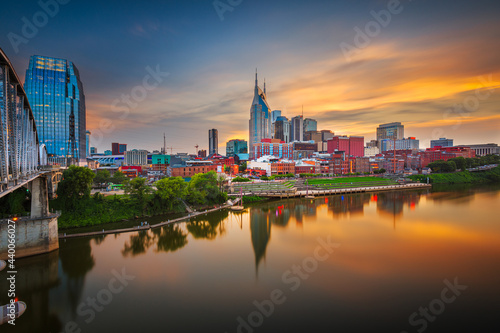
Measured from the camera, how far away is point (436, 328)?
1000 cm

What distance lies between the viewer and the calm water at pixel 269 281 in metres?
10.4

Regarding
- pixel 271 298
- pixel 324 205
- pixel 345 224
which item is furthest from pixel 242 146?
pixel 271 298

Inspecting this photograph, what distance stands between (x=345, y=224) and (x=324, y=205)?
455 inches

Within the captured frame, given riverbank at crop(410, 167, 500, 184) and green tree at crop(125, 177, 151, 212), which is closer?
green tree at crop(125, 177, 151, 212)

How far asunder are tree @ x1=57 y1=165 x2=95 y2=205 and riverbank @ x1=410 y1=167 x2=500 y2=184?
2670 inches

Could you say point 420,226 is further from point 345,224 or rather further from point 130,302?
point 130,302

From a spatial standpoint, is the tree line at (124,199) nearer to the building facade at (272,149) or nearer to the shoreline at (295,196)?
the shoreline at (295,196)

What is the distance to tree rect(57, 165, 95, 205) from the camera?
24.0 meters

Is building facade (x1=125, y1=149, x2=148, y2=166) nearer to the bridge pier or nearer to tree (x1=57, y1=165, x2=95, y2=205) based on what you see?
tree (x1=57, y1=165, x2=95, y2=205)

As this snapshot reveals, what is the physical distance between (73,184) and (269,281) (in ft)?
68.6

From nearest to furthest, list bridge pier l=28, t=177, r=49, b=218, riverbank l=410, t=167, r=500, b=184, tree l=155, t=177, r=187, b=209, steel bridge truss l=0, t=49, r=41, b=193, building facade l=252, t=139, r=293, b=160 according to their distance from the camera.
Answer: steel bridge truss l=0, t=49, r=41, b=193
bridge pier l=28, t=177, r=49, b=218
tree l=155, t=177, r=187, b=209
riverbank l=410, t=167, r=500, b=184
building facade l=252, t=139, r=293, b=160

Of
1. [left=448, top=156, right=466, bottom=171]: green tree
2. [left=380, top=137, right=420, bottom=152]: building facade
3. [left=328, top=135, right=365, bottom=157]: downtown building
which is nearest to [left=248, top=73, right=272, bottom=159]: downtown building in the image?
[left=328, top=135, right=365, bottom=157]: downtown building

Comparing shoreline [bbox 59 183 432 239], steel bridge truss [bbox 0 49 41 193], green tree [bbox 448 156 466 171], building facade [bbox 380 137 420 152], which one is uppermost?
building facade [bbox 380 137 420 152]

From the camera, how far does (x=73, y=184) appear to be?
24.0 m
